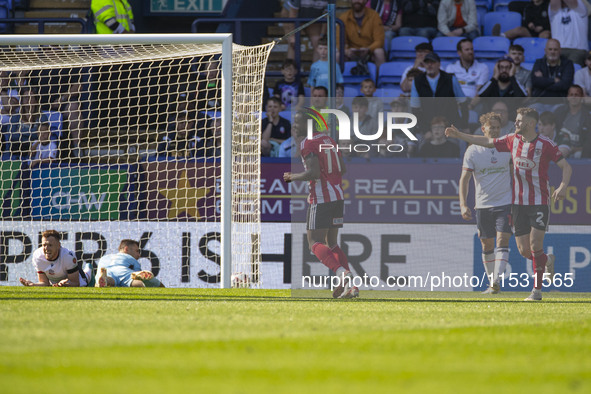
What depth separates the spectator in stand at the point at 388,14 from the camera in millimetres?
13242

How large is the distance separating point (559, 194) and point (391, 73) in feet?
15.1


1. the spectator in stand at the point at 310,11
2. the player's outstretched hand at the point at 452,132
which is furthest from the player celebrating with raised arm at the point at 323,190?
the spectator in stand at the point at 310,11

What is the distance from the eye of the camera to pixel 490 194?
27.1 feet

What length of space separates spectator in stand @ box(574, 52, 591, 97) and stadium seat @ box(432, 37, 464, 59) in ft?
5.72

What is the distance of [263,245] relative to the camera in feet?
33.2

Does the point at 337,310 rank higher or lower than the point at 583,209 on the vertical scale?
lower

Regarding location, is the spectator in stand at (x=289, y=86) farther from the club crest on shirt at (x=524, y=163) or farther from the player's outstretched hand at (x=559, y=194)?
the player's outstretched hand at (x=559, y=194)

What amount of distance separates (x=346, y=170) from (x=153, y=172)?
2.94 meters

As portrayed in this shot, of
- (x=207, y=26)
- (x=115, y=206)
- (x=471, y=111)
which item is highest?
(x=207, y=26)

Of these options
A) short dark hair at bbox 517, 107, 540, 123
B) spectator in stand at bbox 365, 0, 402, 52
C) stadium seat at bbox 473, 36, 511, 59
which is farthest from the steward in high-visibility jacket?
short dark hair at bbox 517, 107, 540, 123

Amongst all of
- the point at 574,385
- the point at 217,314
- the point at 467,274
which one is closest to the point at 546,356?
the point at 574,385

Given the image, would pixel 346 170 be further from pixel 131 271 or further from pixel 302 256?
pixel 131 271

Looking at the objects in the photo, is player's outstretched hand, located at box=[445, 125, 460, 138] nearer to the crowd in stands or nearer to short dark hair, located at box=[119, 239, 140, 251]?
the crowd in stands

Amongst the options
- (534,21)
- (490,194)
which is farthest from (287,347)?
(534,21)
